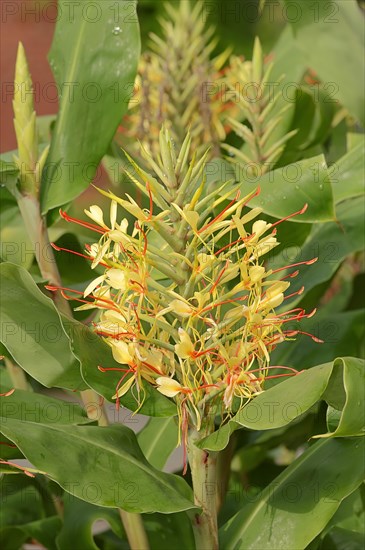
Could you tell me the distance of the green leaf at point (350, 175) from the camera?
921mm

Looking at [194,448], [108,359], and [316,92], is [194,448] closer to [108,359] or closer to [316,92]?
[108,359]

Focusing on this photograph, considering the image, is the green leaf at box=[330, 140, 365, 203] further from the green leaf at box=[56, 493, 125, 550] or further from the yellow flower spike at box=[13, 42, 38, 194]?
the green leaf at box=[56, 493, 125, 550]

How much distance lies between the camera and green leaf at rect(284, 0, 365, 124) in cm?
108

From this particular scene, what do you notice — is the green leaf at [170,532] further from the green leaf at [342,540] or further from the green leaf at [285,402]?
the green leaf at [285,402]

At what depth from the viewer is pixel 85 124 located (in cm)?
94

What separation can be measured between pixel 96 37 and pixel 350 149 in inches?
12.6

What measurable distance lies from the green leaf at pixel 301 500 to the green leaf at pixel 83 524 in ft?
0.52

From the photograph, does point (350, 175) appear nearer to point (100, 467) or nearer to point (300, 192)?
point (300, 192)

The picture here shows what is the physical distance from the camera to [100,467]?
2.39 feet

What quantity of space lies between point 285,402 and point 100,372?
0.17 meters

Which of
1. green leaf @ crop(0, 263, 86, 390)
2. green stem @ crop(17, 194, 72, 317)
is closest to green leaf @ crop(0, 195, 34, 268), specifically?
green stem @ crop(17, 194, 72, 317)

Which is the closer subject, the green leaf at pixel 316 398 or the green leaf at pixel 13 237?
the green leaf at pixel 316 398

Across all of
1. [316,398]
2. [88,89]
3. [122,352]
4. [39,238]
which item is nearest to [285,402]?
[316,398]

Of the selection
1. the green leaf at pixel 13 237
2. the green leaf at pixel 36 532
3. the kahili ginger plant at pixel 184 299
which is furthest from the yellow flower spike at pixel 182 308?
the green leaf at pixel 36 532
